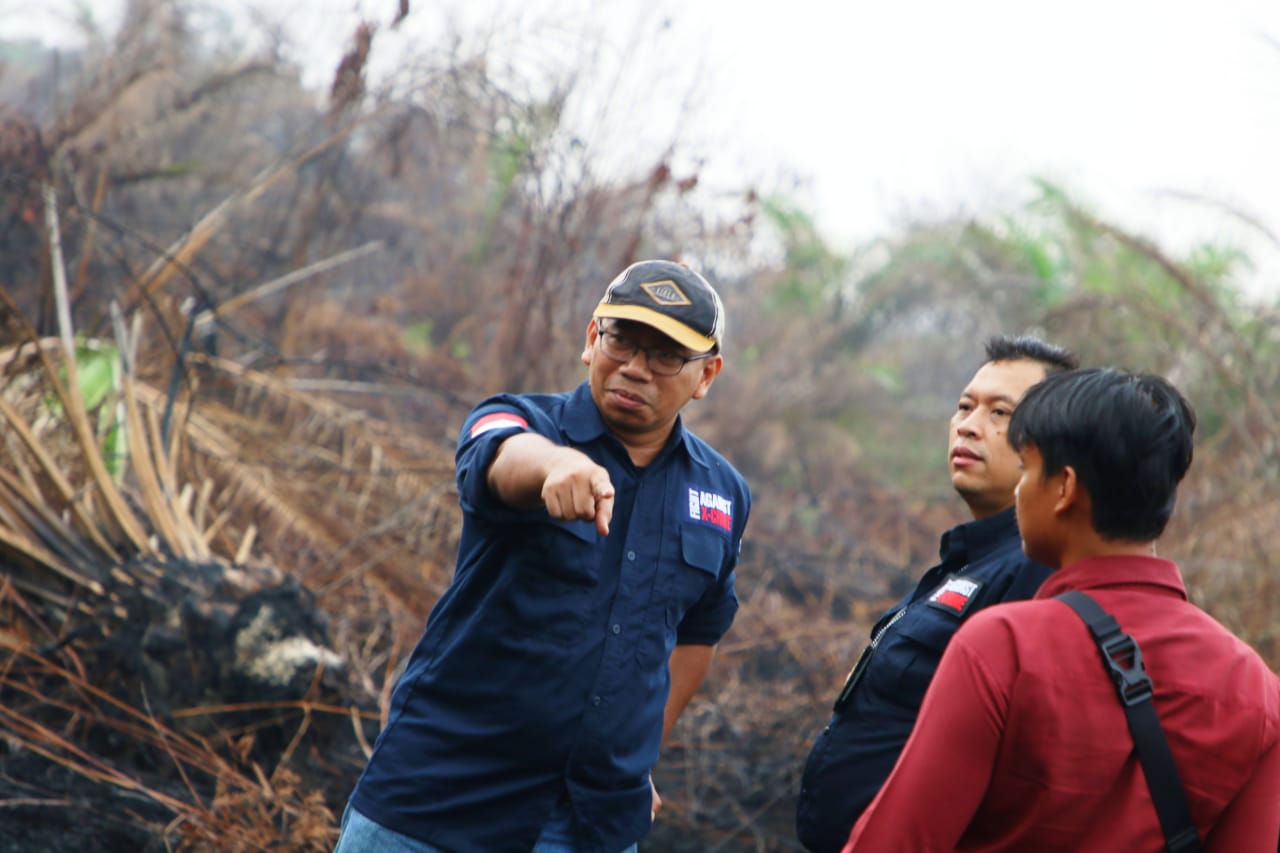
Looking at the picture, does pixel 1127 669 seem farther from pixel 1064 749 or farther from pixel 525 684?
pixel 525 684

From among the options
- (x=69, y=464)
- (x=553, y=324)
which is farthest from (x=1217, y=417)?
(x=69, y=464)

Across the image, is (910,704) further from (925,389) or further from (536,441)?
(925,389)

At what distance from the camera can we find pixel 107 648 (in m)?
4.13

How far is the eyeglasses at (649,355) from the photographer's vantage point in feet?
7.75

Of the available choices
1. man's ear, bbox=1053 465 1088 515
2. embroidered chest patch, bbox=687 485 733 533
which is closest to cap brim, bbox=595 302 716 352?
embroidered chest patch, bbox=687 485 733 533

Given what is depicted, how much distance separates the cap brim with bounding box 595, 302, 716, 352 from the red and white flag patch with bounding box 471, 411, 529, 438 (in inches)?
11.3

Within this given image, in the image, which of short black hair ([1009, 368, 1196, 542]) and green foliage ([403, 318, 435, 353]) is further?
green foliage ([403, 318, 435, 353])

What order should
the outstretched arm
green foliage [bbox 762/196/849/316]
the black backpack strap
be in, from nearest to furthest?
the black backpack strap < the outstretched arm < green foliage [bbox 762/196/849/316]

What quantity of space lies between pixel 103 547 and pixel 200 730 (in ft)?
2.98

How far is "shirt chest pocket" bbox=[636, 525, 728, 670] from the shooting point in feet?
7.63

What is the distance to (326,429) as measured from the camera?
6137mm

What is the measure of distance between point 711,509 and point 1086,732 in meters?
1.11

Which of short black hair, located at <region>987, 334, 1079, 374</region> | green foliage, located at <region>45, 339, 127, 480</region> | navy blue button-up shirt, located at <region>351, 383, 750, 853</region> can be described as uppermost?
short black hair, located at <region>987, 334, 1079, 374</region>

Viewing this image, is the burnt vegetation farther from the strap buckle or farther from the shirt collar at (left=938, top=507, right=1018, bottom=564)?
the strap buckle
